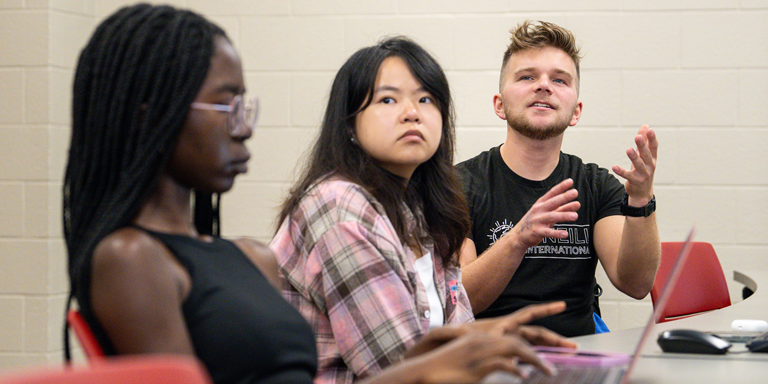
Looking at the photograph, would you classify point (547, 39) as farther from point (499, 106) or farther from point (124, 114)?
point (124, 114)

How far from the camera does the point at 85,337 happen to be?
0.87 meters

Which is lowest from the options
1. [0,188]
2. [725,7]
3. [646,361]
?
[646,361]

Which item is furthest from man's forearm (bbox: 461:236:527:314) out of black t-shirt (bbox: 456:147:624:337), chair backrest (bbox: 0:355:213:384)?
chair backrest (bbox: 0:355:213:384)

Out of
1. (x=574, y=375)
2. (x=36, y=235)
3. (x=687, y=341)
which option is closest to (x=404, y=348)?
(x=574, y=375)

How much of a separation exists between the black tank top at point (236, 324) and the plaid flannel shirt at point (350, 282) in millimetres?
354

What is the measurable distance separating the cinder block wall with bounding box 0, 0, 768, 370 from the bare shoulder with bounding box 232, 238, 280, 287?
191cm

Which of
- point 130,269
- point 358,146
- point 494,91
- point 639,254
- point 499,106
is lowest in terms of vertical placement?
→ point 639,254

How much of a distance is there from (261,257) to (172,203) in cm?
21

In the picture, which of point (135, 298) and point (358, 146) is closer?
point (135, 298)

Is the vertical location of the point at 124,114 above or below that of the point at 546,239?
above

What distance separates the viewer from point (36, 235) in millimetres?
2945

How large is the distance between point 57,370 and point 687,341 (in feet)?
3.90

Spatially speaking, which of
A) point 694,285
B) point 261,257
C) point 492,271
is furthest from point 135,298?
point 694,285

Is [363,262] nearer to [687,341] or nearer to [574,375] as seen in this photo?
[574,375]
